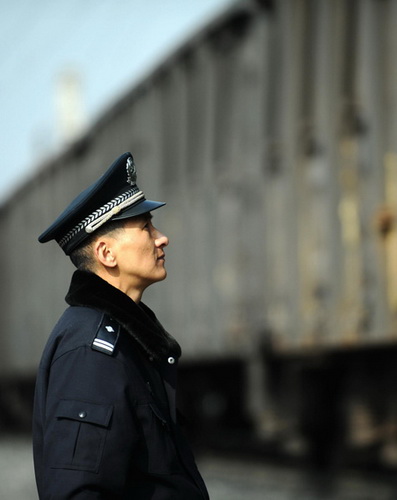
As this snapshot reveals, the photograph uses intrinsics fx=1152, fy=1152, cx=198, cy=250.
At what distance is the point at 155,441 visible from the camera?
2244mm

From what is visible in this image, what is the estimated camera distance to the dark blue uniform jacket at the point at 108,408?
2129 millimetres

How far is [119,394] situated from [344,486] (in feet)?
23.6

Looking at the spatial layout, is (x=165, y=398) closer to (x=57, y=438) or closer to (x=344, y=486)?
(x=57, y=438)

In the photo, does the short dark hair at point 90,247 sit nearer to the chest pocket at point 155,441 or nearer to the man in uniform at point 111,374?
the man in uniform at point 111,374

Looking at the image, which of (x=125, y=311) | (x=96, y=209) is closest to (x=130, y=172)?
(x=96, y=209)

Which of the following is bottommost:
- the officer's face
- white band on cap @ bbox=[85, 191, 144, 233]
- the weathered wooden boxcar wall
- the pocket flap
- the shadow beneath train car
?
the shadow beneath train car

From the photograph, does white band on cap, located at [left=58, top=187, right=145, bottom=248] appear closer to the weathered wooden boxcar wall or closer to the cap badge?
the cap badge

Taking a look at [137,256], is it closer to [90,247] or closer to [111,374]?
[90,247]

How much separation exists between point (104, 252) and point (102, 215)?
0.25 feet

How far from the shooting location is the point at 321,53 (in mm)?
8281

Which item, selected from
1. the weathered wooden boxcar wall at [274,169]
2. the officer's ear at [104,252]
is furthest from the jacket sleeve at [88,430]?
the weathered wooden boxcar wall at [274,169]

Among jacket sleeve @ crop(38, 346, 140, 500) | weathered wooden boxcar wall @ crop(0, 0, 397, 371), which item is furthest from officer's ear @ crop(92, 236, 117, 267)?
weathered wooden boxcar wall @ crop(0, 0, 397, 371)

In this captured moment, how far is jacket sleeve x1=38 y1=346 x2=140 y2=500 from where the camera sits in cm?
211

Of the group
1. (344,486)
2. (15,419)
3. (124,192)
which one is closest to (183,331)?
(344,486)
